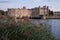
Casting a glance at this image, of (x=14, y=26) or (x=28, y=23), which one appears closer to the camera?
(x=14, y=26)

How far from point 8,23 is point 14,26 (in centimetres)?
19

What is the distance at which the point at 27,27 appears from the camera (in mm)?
6133

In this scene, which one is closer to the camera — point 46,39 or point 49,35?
point 46,39

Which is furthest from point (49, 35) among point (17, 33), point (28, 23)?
point (17, 33)

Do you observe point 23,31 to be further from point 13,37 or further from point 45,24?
point 45,24

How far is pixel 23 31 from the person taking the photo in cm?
593

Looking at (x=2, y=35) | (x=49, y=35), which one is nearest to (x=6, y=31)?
(x=2, y=35)

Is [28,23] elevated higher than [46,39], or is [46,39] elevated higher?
[28,23]

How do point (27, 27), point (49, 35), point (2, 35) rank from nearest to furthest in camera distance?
point (2, 35), point (27, 27), point (49, 35)

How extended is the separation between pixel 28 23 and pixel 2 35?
3.11 ft

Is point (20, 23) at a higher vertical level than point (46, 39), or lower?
higher

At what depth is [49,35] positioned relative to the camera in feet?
23.0

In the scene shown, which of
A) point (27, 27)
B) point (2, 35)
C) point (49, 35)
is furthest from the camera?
point (49, 35)

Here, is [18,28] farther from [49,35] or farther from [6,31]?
[49,35]
